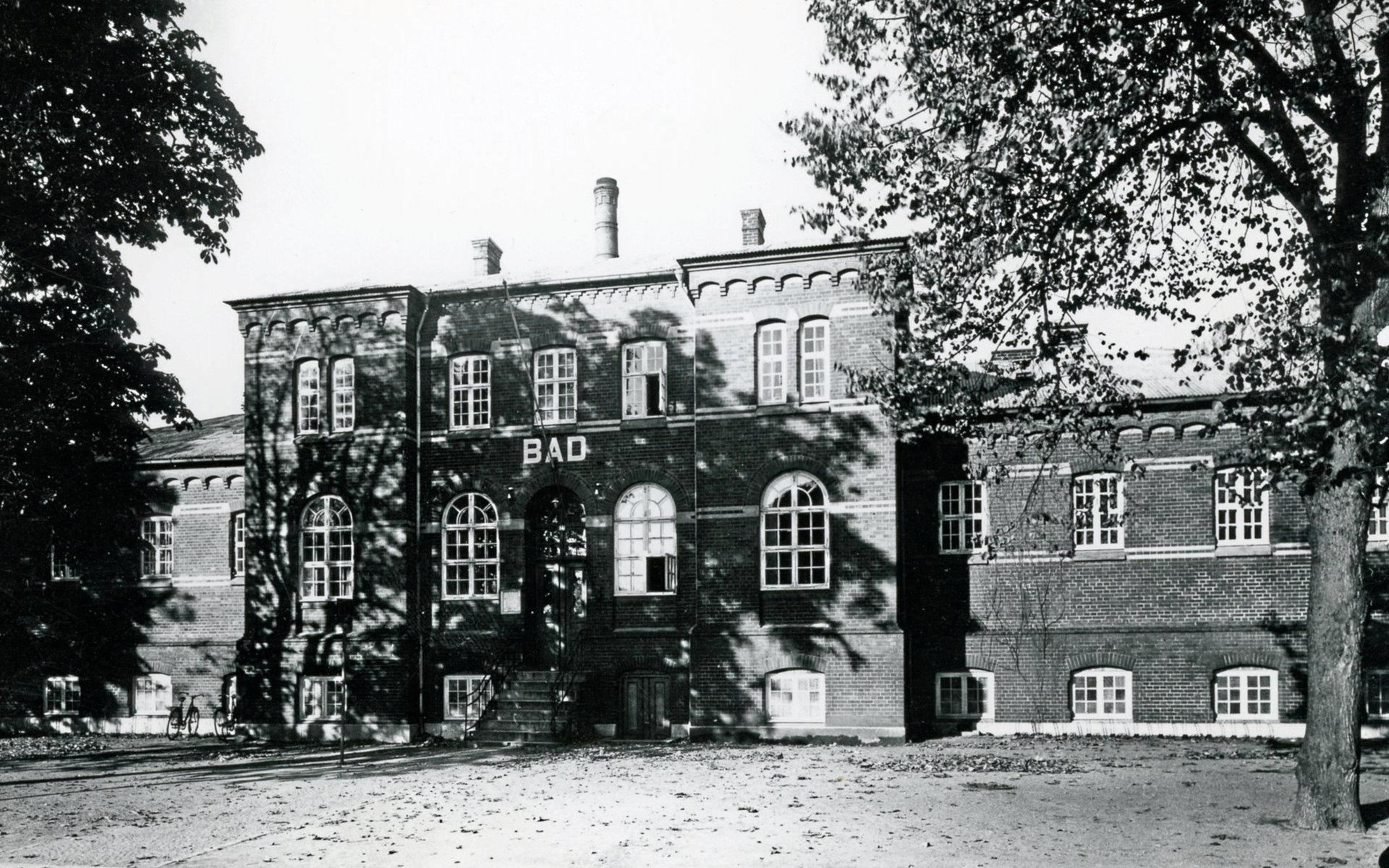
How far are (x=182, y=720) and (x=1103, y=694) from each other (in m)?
19.2

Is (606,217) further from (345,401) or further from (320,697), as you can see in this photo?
(320,697)

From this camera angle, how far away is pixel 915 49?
12.8 meters

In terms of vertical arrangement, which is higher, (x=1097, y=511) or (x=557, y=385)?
(x=557, y=385)

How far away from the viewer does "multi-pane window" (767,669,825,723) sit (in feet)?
76.1

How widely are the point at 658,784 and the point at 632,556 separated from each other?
8.41 metres

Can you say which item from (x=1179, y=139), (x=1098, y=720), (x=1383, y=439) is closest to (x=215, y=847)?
(x=1383, y=439)

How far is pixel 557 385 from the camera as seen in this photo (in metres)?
25.9

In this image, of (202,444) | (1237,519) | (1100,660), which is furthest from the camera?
(202,444)

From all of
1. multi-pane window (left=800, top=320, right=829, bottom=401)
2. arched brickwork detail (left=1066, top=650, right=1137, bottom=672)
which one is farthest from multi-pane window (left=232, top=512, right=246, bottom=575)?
arched brickwork detail (left=1066, top=650, right=1137, bottom=672)

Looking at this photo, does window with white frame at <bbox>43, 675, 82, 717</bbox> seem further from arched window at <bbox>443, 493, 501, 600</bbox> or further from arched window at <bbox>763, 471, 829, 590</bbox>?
arched window at <bbox>763, 471, 829, 590</bbox>

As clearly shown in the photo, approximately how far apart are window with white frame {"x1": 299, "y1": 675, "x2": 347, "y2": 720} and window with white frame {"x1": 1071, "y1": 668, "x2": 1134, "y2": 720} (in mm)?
14354

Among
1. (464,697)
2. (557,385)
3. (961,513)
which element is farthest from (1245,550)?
(464,697)

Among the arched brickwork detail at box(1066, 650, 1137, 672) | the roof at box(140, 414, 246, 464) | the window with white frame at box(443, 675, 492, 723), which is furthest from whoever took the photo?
the roof at box(140, 414, 246, 464)

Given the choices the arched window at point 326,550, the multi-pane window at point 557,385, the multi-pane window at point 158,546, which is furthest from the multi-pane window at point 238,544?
the multi-pane window at point 557,385
